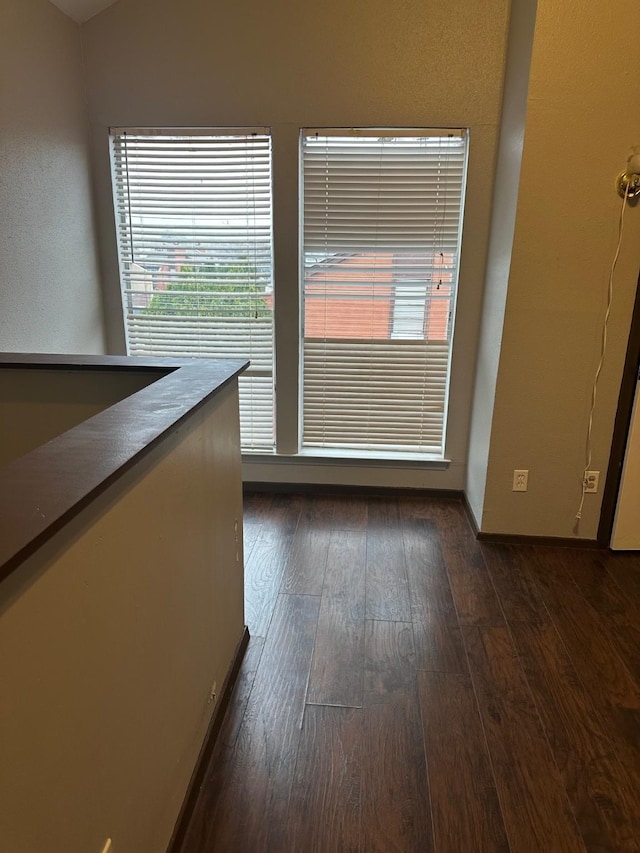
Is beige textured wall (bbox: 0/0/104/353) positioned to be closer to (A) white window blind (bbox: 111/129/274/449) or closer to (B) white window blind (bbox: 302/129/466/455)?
(A) white window blind (bbox: 111/129/274/449)

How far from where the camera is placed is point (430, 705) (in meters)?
1.75

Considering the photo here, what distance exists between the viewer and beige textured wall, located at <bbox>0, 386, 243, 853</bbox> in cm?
68

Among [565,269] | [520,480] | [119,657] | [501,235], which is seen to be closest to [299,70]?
[501,235]

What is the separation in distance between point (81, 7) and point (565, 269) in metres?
2.65

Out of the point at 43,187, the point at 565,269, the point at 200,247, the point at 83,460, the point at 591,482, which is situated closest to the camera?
the point at 83,460

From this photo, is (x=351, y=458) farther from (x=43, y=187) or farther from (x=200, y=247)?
(x=43, y=187)

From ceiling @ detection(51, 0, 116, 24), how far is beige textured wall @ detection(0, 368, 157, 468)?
6.73 ft

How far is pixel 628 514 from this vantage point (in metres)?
2.64

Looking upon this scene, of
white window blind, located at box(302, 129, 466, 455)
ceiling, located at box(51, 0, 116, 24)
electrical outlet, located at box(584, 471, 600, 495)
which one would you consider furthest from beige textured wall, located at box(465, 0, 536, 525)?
ceiling, located at box(51, 0, 116, 24)

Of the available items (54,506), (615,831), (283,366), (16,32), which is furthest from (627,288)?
(16,32)

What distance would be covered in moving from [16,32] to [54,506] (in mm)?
2523

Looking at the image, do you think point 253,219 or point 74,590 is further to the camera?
point 253,219

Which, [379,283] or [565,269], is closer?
[565,269]

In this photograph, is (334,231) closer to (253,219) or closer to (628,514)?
(253,219)
